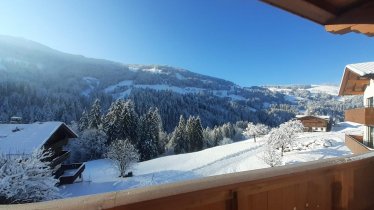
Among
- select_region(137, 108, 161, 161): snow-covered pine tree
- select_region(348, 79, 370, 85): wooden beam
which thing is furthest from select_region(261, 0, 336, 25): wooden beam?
select_region(137, 108, 161, 161): snow-covered pine tree

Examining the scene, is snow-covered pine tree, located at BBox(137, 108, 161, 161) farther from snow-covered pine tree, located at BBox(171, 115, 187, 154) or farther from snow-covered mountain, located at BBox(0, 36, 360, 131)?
snow-covered mountain, located at BBox(0, 36, 360, 131)

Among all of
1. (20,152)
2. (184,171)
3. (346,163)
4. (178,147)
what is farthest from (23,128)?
(178,147)

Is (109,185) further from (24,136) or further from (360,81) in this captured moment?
(360,81)

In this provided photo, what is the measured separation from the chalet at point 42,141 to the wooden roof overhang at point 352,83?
1638cm

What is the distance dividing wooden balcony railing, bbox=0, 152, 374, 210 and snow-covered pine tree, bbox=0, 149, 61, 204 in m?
12.9

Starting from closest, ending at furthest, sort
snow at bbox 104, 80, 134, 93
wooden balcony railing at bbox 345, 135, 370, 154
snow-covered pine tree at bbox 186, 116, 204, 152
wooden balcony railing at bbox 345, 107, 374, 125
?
wooden balcony railing at bbox 345, 107, 374, 125 → wooden balcony railing at bbox 345, 135, 370, 154 → snow-covered pine tree at bbox 186, 116, 204, 152 → snow at bbox 104, 80, 134, 93

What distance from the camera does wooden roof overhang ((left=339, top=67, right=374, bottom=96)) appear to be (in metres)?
14.5

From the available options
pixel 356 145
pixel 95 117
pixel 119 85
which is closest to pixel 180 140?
pixel 95 117

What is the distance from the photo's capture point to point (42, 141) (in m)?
18.9

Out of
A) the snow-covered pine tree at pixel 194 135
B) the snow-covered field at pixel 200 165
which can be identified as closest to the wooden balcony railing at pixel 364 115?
the snow-covered field at pixel 200 165

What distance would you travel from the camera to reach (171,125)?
84.2 meters

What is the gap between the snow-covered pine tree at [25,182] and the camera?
490 inches

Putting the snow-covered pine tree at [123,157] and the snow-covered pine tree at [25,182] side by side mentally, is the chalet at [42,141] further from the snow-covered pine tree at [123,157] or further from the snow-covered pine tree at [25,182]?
the snow-covered pine tree at [123,157]

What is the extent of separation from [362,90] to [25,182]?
17.2 metres
